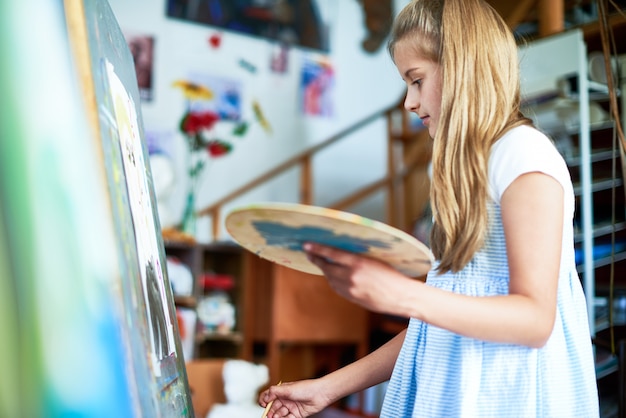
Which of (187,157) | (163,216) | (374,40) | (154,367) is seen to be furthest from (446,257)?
(374,40)

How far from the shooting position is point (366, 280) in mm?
642

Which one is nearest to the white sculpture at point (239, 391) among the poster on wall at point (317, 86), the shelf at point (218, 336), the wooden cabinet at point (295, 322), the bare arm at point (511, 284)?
the wooden cabinet at point (295, 322)

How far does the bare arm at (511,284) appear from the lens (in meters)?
0.65

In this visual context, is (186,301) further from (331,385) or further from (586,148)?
(331,385)

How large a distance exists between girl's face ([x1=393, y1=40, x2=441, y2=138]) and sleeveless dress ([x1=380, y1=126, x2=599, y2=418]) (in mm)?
97

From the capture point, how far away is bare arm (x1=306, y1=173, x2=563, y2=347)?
65 cm

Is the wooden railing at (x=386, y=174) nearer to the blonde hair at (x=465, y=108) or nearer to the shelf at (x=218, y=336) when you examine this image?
the shelf at (x=218, y=336)

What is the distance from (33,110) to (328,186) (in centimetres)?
396

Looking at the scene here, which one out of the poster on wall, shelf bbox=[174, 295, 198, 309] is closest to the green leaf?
the poster on wall

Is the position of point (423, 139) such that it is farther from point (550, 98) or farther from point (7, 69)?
point (7, 69)

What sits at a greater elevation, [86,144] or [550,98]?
[86,144]

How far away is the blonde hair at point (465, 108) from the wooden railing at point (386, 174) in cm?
314

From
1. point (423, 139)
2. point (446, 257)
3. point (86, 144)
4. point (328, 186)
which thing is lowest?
point (328, 186)

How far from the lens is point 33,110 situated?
1.85 feet
